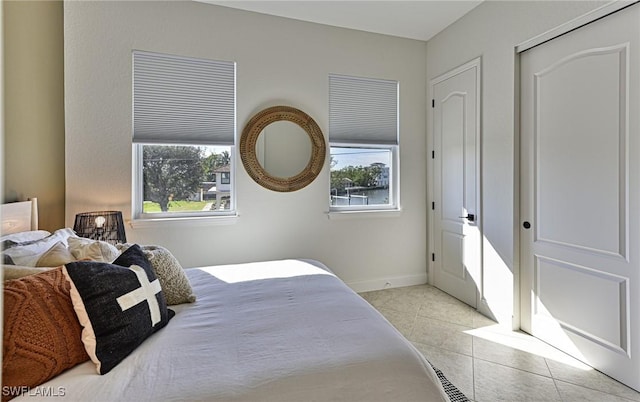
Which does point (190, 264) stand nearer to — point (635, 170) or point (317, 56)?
point (317, 56)

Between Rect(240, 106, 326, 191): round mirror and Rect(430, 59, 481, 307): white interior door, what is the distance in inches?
50.8

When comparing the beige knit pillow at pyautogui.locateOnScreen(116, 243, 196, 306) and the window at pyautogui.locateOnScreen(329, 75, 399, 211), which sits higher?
the window at pyautogui.locateOnScreen(329, 75, 399, 211)

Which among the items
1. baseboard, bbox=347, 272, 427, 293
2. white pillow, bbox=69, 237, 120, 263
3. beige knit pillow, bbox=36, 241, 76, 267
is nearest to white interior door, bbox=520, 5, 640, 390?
baseboard, bbox=347, 272, 427, 293

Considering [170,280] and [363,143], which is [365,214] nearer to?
[363,143]

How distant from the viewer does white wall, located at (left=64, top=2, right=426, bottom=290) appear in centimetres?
262

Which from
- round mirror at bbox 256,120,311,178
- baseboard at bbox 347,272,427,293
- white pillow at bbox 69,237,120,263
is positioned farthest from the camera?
baseboard at bbox 347,272,427,293

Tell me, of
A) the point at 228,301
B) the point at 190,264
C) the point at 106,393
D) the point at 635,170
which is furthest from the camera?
the point at 190,264

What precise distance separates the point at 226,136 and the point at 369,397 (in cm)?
252

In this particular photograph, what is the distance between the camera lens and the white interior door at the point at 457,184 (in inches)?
118

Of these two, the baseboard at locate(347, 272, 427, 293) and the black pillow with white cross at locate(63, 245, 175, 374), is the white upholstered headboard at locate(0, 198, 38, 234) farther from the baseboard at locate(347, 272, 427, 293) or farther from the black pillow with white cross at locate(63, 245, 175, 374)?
the baseboard at locate(347, 272, 427, 293)

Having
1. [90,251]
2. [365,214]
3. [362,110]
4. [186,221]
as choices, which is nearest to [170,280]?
[90,251]

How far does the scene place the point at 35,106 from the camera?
7.67ft

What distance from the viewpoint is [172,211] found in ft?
9.66

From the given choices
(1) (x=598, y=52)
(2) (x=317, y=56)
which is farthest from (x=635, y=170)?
(2) (x=317, y=56)
